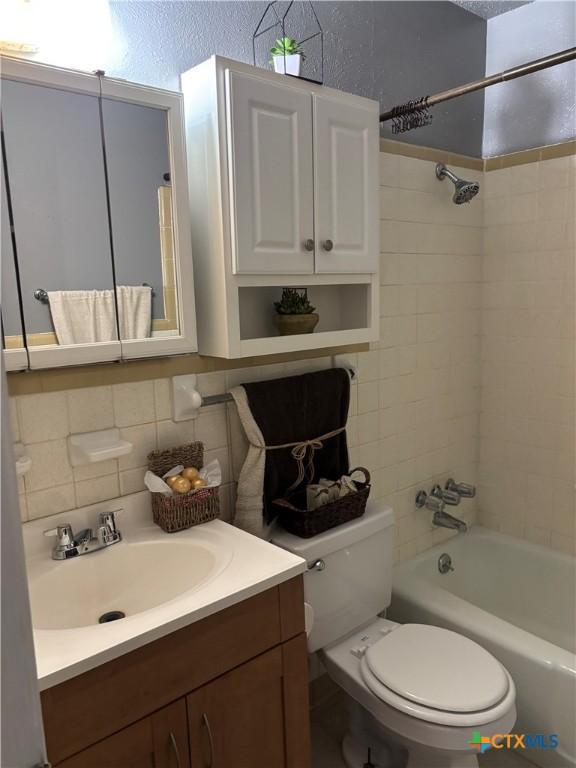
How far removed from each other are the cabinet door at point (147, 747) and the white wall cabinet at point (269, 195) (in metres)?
0.83

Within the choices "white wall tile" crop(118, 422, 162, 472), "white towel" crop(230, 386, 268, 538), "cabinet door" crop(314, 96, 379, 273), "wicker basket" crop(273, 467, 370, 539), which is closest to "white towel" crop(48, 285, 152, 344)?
"white wall tile" crop(118, 422, 162, 472)

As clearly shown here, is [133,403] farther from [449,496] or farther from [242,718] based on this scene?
[449,496]

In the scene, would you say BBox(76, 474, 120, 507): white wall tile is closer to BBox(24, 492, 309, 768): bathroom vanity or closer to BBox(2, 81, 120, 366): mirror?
BBox(24, 492, 309, 768): bathroom vanity

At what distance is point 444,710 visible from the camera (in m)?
1.45

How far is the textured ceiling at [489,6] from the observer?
7.25 ft

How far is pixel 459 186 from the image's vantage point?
6.95ft

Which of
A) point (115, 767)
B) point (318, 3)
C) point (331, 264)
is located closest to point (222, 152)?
point (331, 264)

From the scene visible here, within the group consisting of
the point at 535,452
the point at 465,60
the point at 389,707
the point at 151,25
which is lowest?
the point at 389,707

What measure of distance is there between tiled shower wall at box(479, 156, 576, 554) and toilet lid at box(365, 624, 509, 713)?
0.95 m

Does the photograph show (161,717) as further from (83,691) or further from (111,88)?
(111,88)

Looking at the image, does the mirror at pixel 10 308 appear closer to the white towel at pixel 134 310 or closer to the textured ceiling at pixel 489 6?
the white towel at pixel 134 310

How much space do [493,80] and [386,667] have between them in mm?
1779

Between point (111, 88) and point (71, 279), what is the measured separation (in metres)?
0.45

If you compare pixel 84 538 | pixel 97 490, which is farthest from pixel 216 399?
pixel 84 538
